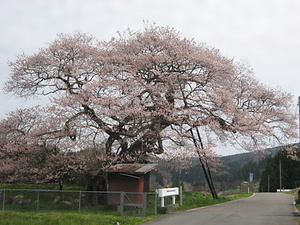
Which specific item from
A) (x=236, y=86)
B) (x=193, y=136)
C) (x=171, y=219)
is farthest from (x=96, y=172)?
(x=236, y=86)

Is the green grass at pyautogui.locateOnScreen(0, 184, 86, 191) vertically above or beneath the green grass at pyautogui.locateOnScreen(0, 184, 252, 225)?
above

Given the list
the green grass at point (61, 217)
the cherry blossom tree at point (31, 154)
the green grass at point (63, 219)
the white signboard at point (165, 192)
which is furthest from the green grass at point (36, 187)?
the white signboard at point (165, 192)

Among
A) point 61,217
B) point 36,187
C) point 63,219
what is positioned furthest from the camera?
point 36,187

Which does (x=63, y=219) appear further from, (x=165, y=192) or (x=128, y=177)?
(x=128, y=177)

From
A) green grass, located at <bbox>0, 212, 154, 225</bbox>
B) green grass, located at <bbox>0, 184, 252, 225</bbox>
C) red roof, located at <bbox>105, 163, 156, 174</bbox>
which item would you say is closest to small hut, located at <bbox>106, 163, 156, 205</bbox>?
red roof, located at <bbox>105, 163, 156, 174</bbox>

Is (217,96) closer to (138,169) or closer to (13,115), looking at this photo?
(138,169)

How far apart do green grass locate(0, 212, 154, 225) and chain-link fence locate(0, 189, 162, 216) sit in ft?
3.12

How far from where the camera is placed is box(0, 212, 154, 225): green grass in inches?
513

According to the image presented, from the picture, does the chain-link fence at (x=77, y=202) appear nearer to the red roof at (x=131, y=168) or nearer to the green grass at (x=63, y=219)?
the green grass at (x=63, y=219)

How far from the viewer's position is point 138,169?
1891 centimetres

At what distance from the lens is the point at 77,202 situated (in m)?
16.3

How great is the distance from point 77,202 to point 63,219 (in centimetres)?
263

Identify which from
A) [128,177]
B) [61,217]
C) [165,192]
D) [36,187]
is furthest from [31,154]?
[165,192]

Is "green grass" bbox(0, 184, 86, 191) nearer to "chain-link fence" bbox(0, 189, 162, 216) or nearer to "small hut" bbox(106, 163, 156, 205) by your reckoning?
"small hut" bbox(106, 163, 156, 205)
